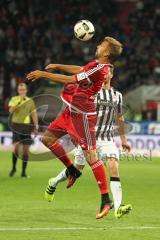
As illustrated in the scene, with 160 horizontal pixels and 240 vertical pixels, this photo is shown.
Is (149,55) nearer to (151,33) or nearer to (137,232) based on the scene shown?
(151,33)

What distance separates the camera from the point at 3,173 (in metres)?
19.0

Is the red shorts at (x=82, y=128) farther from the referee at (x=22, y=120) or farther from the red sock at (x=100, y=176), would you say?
the referee at (x=22, y=120)

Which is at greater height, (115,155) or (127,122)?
(115,155)

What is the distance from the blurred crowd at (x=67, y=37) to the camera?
34.8 m

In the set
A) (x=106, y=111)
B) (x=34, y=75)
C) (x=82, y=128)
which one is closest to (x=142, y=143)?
(x=106, y=111)

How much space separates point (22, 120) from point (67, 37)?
19.4 m

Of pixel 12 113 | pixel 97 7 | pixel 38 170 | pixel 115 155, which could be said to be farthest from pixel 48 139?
pixel 97 7

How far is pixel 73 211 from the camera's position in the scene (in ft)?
38.5

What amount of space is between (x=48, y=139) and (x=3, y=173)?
24.1 feet

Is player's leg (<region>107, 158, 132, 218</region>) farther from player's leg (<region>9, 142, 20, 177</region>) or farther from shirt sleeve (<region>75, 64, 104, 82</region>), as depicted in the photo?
player's leg (<region>9, 142, 20, 177</region>)

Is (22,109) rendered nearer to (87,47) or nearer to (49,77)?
(49,77)

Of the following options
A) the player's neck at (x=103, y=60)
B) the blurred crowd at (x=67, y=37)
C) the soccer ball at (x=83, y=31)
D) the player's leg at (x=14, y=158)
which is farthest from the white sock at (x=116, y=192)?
the blurred crowd at (x=67, y=37)

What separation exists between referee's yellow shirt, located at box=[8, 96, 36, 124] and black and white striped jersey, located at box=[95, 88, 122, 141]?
672 cm

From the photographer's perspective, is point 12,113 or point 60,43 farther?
point 60,43
